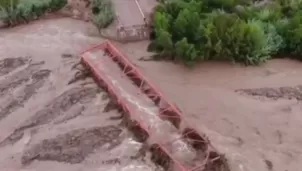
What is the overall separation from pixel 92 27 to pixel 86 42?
0.29 meters

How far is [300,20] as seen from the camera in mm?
5895

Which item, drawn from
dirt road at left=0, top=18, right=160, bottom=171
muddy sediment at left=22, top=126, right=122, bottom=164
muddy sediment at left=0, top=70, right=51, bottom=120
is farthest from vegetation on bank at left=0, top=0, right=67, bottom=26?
muddy sediment at left=22, top=126, right=122, bottom=164

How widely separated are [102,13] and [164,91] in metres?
1.30

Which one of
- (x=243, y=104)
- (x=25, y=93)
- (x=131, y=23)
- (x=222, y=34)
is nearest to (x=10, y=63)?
(x=25, y=93)

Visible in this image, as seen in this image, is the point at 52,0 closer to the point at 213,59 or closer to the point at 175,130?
the point at 213,59

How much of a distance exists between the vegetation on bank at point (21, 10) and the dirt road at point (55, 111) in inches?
3.9

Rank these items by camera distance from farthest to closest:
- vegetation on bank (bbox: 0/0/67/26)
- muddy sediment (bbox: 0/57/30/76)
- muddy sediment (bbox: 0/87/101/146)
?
vegetation on bank (bbox: 0/0/67/26)
muddy sediment (bbox: 0/57/30/76)
muddy sediment (bbox: 0/87/101/146)

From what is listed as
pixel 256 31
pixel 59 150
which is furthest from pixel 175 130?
pixel 256 31

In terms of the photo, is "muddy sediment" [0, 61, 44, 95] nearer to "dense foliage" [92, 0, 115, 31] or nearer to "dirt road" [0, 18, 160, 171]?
"dirt road" [0, 18, 160, 171]

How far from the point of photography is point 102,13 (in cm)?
634

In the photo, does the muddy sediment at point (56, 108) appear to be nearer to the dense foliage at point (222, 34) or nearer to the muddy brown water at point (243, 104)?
the muddy brown water at point (243, 104)

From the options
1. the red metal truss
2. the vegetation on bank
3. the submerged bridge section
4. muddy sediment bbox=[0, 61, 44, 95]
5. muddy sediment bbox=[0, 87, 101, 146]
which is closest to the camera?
the red metal truss

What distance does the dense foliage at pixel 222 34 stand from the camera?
→ 5.68 meters

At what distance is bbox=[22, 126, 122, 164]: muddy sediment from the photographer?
489cm
